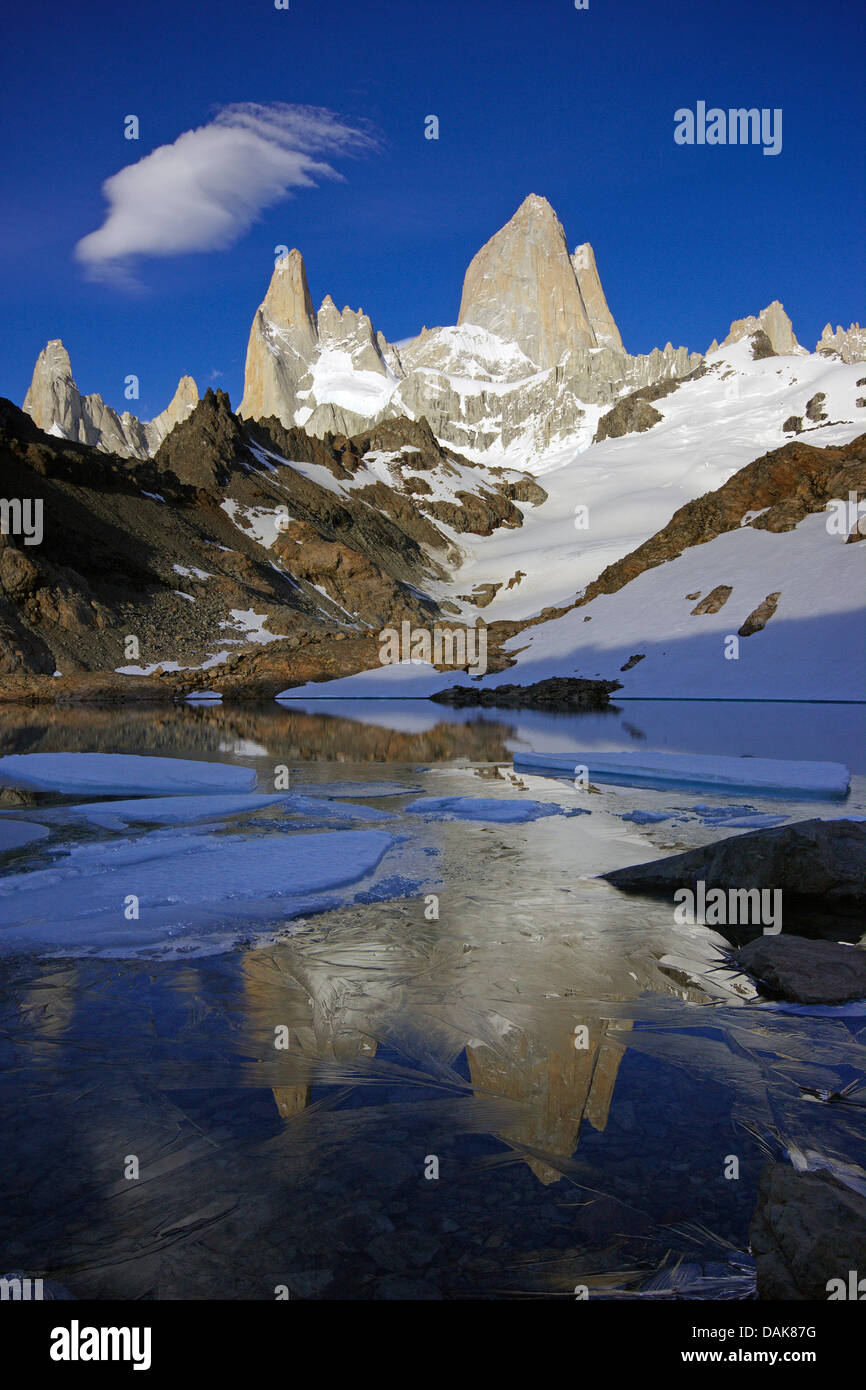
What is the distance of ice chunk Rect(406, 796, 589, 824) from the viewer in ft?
42.0

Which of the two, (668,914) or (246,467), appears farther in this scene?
(246,467)

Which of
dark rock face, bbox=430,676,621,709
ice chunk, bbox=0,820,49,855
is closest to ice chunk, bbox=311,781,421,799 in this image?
ice chunk, bbox=0,820,49,855

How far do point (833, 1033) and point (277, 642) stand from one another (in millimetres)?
60611

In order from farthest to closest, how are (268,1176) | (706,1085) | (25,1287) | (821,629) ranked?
(821,629), (706,1085), (268,1176), (25,1287)

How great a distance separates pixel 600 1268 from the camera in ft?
9.62

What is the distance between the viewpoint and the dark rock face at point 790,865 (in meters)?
8.09

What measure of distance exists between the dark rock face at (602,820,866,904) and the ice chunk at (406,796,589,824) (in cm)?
438

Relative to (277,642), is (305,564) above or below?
above

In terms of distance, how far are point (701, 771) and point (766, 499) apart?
145 ft

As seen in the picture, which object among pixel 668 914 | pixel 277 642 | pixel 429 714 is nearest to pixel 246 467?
pixel 277 642

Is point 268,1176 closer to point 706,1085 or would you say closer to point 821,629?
point 706,1085

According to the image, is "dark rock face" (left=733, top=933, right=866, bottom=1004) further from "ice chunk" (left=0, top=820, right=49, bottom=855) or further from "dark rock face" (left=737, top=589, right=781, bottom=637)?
"dark rock face" (left=737, top=589, right=781, bottom=637)

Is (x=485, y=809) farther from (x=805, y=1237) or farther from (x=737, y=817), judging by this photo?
(x=805, y=1237)

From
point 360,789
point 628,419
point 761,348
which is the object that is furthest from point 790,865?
point 761,348
